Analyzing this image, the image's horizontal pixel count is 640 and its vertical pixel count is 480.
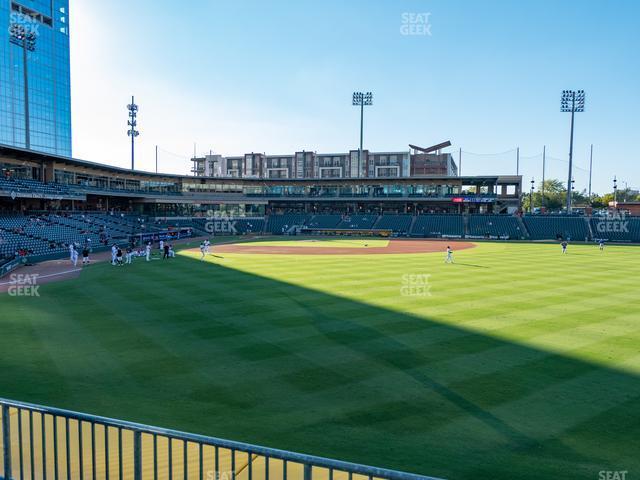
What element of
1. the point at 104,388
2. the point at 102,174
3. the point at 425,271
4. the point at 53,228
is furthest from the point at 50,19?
the point at 104,388

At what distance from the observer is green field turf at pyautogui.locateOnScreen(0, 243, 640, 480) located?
8.09m

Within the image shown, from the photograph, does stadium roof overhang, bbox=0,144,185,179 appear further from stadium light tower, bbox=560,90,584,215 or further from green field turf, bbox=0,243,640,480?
stadium light tower, bbox=560,90,584,215

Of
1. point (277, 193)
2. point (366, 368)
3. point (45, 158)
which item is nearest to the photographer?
point (366, 368)

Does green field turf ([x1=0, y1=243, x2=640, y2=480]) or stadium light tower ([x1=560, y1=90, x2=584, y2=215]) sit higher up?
stadium light tower ([x1=560, y1=90, x2=584, y2=215])

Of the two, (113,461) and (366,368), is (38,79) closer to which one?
(366,368)

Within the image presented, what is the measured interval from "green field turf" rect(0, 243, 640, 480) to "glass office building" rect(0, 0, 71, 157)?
291 ft

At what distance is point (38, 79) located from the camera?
96.1 m

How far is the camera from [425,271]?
31.5 m

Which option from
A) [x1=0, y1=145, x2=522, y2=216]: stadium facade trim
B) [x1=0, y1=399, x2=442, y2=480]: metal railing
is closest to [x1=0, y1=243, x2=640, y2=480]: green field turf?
[x1=0, y1=399, x2=442, y2=480]: metal railing

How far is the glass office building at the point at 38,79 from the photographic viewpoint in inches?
3497

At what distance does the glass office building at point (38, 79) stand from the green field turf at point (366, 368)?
88751 mm

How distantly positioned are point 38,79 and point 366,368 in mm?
113254

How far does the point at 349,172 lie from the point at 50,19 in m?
80.1

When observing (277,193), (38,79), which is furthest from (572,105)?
(38,79)
